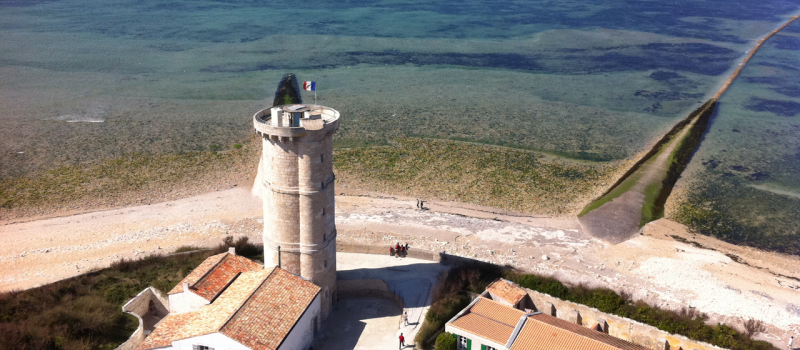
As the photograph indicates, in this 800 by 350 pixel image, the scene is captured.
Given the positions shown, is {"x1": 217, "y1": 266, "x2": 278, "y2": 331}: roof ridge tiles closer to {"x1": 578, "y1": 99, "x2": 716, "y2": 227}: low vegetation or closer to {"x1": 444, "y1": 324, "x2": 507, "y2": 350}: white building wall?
{"x1": 444, "y1": 324, "x2": 507, "y2": 350}: white building wall

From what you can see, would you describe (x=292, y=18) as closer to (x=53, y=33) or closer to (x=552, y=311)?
(x=53, y=33)

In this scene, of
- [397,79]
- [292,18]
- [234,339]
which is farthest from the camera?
[292,18]

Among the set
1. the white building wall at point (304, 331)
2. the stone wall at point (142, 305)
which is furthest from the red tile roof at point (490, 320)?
the stone wall at point (142, 305)

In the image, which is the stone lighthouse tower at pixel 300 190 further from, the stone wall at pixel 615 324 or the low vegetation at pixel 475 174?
the low vegetation at pixel 475 174

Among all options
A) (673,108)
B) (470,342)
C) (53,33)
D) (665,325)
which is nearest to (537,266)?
(665,325)

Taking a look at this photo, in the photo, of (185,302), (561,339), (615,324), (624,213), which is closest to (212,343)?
(185,302)

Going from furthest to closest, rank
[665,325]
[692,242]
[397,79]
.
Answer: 1. [397,79]
2. [692,242]
3. [665,325]

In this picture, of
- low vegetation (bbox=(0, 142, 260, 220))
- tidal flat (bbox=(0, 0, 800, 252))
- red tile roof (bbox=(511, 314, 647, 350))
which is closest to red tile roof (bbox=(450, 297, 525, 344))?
red tile roof (bbox=(511, 314, 647, 350))
